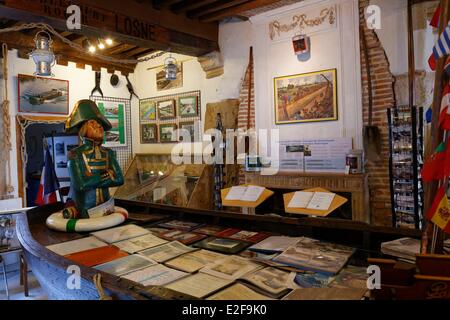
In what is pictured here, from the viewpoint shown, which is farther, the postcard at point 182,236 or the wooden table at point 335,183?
the wooden table at point 335,183

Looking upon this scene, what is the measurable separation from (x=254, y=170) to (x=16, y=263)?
362 centimetres

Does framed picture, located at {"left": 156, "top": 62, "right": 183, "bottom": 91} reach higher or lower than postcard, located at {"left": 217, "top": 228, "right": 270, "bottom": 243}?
higher

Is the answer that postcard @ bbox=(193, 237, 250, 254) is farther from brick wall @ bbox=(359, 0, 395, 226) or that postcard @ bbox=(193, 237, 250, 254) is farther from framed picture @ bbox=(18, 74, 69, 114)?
framed picture @ bbox=(18, 74, 69, 114)

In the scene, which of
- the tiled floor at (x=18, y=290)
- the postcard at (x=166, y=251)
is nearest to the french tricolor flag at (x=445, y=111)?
the postcard at (x=166, y=251)

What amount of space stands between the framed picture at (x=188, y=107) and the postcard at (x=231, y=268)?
14.8ft

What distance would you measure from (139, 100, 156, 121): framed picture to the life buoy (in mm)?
4365

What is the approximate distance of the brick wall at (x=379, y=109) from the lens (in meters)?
3.98

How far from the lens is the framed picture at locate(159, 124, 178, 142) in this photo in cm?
625

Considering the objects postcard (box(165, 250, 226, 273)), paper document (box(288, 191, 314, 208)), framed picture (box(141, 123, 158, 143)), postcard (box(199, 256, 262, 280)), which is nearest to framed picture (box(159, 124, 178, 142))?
framed picture (box(141, 123, 158, 143))

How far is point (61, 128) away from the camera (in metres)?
6.25

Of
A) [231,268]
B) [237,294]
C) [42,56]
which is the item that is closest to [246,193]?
[231,268]

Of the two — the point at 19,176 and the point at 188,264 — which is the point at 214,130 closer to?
the point at 19,176

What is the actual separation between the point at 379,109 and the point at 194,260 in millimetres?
3312

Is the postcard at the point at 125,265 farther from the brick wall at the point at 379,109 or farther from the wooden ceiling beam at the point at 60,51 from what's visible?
the wooden ceiling beam at the point at 60,51
